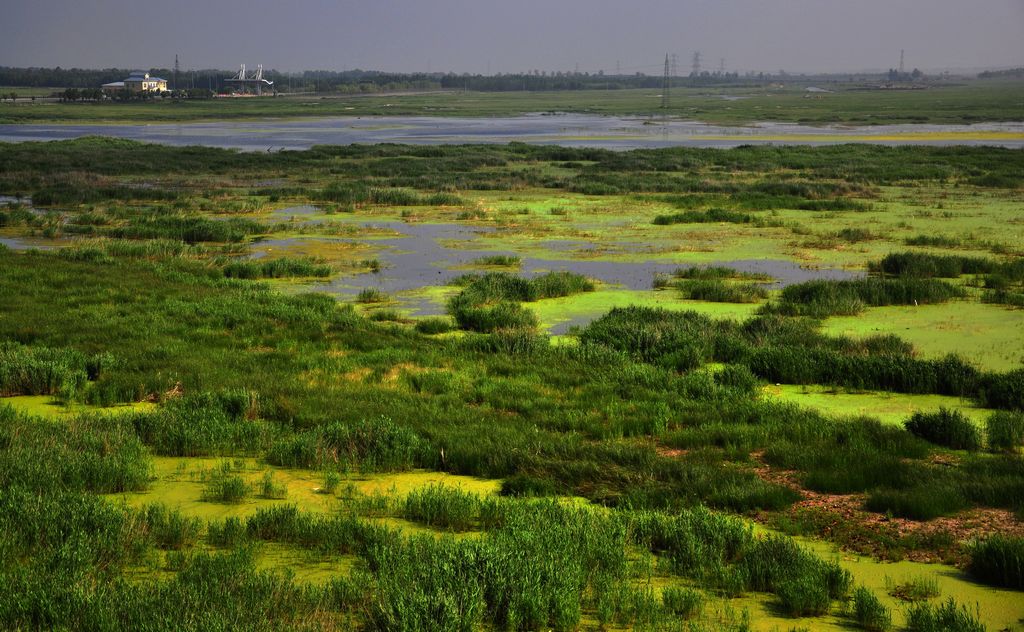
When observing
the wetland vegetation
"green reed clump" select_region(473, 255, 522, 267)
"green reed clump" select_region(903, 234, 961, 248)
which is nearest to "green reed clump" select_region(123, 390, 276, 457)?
the wetland vegetation

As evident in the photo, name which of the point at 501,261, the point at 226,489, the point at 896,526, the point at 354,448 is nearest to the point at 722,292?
the point at 501,261

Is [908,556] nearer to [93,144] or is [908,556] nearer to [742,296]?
[742,296]

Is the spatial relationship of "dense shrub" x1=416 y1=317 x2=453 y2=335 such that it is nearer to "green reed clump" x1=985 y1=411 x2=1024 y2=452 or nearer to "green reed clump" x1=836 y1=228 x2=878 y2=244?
"green reed clump" x1=985 y1=411 x2=1024 y2=452

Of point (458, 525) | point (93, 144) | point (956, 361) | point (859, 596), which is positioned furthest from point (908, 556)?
point (93, 144)

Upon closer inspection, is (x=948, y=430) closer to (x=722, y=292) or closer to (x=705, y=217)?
(x=722, y=292)

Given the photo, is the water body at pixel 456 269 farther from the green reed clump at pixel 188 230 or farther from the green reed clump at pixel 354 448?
the green reed clump at pixel 354 448

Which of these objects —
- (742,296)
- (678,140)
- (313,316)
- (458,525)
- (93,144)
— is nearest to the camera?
(458,525)
